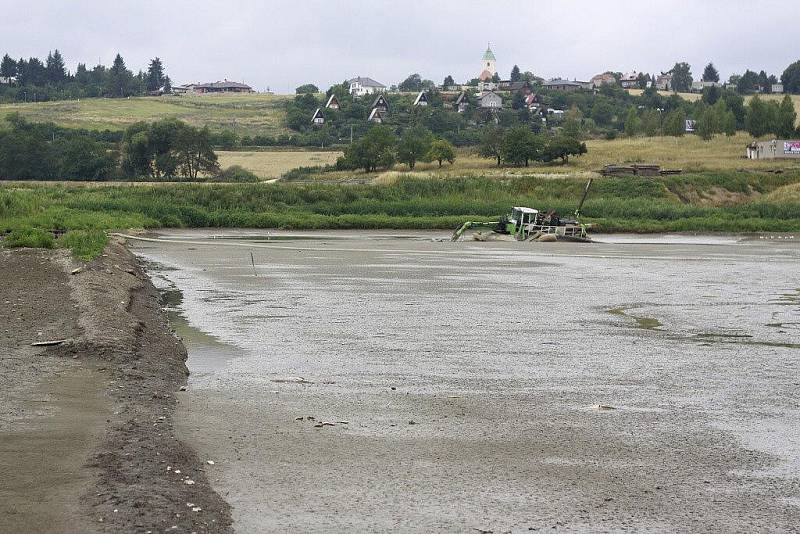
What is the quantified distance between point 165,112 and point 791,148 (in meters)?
90.0

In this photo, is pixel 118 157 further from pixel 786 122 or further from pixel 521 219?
pixel 786 122

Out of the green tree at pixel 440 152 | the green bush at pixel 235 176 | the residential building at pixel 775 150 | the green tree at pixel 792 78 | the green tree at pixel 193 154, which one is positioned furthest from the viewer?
the green tree at pixel 792 78

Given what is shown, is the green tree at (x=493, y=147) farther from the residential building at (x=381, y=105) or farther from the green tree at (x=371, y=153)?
the residential building at (x=381, y=105)

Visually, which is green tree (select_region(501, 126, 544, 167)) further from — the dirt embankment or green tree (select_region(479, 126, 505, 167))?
the dirt embankment

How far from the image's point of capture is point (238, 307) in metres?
22.9

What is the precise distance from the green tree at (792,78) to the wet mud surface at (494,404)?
172 meters

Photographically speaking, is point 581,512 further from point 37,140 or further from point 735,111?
point 735,111

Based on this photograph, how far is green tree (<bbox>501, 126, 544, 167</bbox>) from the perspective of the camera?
91.4 meters

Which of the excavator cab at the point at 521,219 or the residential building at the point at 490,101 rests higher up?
the residential building at the point at 490,101

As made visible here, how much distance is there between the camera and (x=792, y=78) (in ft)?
617

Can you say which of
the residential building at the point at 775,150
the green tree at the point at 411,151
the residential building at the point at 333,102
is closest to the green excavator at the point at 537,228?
the green tree at the point at 411,151

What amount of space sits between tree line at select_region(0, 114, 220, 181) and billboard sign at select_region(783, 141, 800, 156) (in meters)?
48.2

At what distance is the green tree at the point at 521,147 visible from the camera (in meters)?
91.4

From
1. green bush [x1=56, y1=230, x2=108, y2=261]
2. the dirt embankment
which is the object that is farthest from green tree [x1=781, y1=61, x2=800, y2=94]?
the dirt embankment
